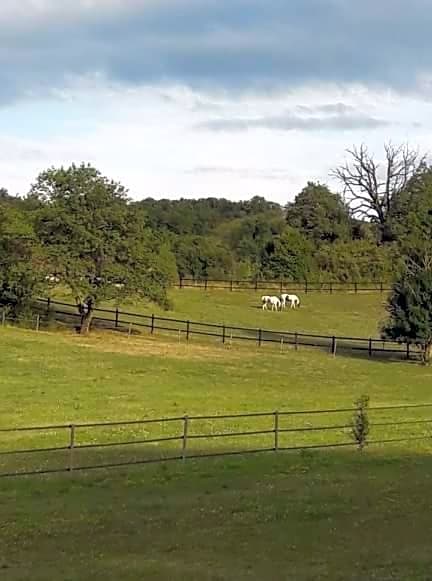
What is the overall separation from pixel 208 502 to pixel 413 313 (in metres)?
37.2

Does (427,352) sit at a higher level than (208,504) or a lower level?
Result: higher

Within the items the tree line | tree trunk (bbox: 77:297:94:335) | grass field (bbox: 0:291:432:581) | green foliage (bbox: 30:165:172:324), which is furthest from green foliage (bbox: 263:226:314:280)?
grass field (bbox: 0:291:432:581)

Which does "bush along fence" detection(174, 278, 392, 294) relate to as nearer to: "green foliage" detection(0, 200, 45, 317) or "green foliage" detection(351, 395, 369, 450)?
"green foliage" detection(0, 200, 45, 317)

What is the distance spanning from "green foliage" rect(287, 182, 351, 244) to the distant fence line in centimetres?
4471

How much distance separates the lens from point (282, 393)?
129 feet

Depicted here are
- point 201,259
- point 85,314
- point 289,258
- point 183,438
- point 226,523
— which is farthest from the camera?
point 201,259

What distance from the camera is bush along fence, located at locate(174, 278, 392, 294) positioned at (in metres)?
88.2

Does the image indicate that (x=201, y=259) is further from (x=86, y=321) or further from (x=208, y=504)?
(x=208, y=504)

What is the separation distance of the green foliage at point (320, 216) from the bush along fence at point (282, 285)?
13707 mm

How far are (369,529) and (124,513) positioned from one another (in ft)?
15.5

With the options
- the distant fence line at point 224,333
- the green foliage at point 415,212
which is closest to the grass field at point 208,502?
the distant fence line at point 224,333

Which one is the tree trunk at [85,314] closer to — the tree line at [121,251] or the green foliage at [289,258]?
the tree line at [121,251]

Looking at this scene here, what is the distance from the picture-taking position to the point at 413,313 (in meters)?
53.8

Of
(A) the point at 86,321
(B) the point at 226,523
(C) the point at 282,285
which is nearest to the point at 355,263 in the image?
(C) the point at 282,285
